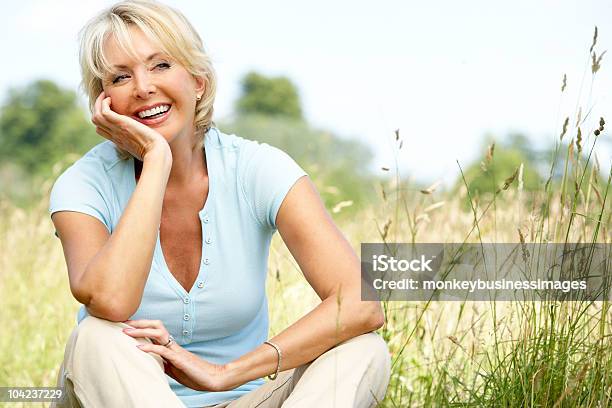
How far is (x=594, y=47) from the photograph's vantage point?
8.32 ft

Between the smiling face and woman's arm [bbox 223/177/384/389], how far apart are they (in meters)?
0.47

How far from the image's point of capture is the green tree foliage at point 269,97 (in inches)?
1171

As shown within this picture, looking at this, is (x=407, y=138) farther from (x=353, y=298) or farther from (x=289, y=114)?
(x=289, y=114)

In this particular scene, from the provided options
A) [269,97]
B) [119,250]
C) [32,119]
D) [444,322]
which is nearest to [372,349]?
[119,250]

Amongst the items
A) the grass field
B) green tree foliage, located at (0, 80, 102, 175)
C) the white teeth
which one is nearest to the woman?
the white teeth

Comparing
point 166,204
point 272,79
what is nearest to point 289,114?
point 272,79

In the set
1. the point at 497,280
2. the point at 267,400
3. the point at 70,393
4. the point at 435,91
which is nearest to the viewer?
the point at 70,393

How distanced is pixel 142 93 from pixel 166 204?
1.35 feet

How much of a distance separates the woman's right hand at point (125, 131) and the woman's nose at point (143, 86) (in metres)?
0.09

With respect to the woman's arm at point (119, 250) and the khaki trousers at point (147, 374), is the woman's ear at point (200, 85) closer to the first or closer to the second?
the woman's arm at point (119, 250)

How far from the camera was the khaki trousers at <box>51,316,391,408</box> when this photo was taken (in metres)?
2.30

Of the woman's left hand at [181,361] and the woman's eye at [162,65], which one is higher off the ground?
the woman's eye at [162,65]

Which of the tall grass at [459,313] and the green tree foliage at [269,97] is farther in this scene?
the green tree foliage at [269,97]

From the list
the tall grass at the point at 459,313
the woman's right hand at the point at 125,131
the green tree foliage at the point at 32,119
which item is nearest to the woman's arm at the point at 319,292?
the tall grass at the point at 459,313
